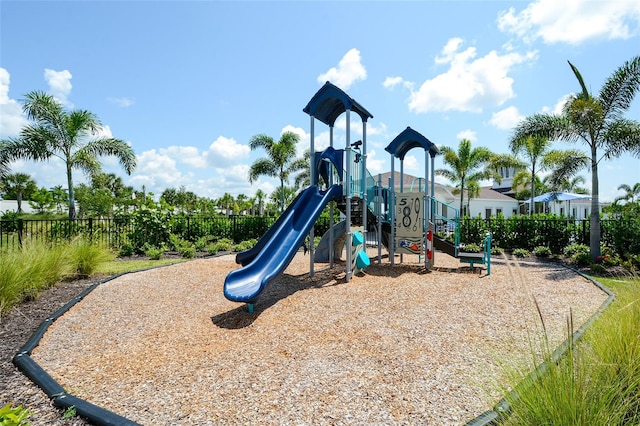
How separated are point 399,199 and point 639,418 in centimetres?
759

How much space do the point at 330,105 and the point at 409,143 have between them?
3.06m

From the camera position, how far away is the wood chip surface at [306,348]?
2.86 metres

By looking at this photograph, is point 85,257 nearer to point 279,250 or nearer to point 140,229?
point 279,250

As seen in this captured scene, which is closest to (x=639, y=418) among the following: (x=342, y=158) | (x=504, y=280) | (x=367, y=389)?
(x=367, y=389)

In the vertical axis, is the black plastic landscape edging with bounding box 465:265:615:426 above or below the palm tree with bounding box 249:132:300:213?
below

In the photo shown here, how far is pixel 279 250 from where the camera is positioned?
21.5ft

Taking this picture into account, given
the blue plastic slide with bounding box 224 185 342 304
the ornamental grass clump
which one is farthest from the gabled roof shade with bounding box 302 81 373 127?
the ornamental grass clump

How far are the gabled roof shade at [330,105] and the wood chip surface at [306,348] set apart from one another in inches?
157

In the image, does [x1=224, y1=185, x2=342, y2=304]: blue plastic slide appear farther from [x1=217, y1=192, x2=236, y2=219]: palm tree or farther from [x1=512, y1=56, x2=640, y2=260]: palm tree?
[x1=217, y1=192, x2=236, y2=219]: palm tree

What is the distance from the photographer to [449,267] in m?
9.45

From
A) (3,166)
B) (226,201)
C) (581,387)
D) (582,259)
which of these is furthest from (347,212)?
(226,201)

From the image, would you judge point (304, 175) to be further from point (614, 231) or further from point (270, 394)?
point (270, 394)

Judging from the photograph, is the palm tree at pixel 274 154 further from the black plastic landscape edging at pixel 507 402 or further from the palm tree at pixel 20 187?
the palm tree at pixel 20 187

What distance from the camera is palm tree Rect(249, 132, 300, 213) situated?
74.2 ft
